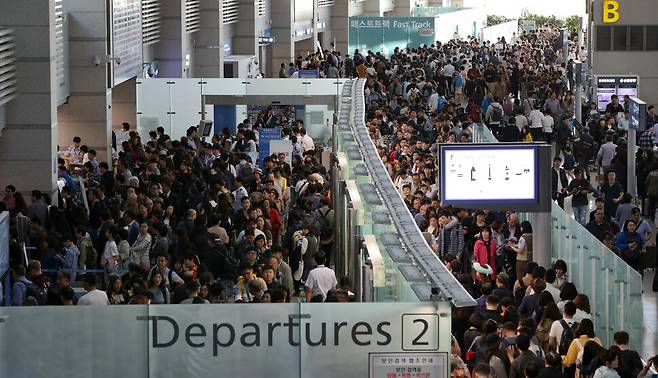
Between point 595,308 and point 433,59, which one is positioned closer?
point 595,308

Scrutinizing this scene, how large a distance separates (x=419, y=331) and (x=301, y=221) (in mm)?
8208

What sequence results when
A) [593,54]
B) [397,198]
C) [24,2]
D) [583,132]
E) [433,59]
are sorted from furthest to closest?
[433,59] → [593,54] → [583,132] → [24,2] → [397,198]

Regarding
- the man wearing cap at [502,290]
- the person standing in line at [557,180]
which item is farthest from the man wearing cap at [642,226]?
the man wearing cap at [502,290]

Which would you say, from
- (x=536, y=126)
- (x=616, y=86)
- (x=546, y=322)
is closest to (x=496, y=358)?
(x=546, y=322)

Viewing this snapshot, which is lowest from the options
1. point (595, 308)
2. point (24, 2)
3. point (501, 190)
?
point (595, 308)

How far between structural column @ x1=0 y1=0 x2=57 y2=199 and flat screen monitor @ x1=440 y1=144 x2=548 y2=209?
23.4 ft

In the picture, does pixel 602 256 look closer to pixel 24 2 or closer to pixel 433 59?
pixel 24 2

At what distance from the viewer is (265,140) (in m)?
27.1

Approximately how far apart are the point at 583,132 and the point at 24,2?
12664mm

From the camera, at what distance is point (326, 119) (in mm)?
31562

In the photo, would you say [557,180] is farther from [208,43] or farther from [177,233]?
[208,43]

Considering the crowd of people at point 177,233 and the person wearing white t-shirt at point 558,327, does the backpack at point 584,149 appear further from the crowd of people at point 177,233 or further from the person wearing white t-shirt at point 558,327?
the person wearing white t-shirt at point 558,327

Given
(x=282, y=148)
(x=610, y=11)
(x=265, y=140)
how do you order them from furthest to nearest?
(x=610, y=11)
(x=265, y=140)
(x=282, y=148)

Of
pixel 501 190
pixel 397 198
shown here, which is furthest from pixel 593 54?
pixel 397 198
